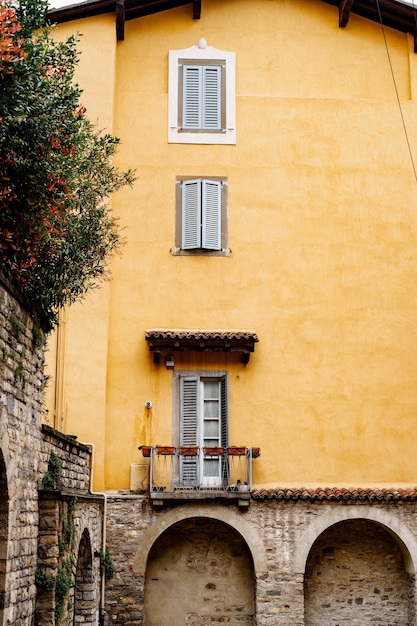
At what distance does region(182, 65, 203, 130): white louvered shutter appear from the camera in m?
18.6

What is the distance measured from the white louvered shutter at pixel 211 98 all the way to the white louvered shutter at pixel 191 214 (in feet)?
4.24

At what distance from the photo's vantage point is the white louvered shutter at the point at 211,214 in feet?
59.0

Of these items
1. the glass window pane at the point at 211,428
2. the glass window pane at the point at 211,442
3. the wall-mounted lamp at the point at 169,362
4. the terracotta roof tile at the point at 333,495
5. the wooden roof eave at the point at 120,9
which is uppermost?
the wooden roof eave at the point at 120,9

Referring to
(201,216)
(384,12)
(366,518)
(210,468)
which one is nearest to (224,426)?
(210,468)

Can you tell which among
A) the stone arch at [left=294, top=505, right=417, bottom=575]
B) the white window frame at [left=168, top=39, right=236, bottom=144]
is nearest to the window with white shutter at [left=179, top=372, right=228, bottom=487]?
the stone arch at [left=294, top=505, right=417, bottom=575]

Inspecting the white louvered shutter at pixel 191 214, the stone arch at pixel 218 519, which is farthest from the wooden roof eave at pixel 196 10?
the stone arch at pixel 218 519

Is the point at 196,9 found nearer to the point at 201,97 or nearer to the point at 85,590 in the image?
the point at 201,97

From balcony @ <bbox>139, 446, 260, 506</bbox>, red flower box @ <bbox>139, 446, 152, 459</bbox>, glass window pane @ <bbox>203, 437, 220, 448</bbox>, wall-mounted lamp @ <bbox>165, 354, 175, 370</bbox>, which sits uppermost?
wall-mounted lamp @ <bbox>165, 354, 175, 370</bbox>

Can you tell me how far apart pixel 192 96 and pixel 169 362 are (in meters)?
5.40

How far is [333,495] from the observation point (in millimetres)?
16516

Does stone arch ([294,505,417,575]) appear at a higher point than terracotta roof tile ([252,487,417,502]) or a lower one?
lower

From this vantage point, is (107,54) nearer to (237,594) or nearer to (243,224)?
(243,224)

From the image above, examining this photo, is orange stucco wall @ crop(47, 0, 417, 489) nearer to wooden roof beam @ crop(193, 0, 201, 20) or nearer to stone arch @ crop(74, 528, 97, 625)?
wooden roof beam @ crop(193, 0, 201, 20)

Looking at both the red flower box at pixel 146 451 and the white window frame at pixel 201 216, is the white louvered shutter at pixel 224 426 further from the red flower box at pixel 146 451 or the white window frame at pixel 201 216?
the white window frame at pixel 201 216
